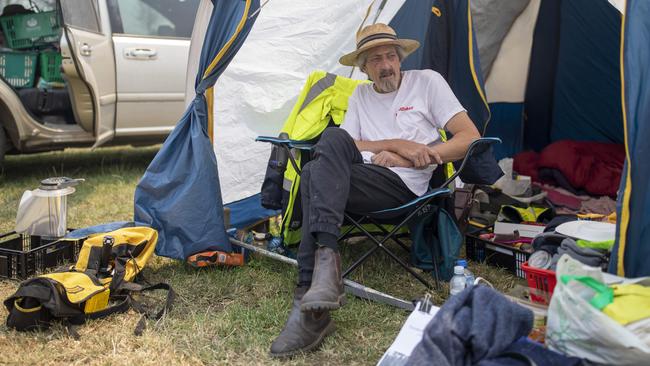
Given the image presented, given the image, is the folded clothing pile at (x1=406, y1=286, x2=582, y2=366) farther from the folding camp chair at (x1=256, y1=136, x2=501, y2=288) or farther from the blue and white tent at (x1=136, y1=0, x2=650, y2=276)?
the folding camp chair at (x1=256, y1=136, x2=501, y2=288)

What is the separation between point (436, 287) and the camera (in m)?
2.87

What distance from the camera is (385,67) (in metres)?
3.13

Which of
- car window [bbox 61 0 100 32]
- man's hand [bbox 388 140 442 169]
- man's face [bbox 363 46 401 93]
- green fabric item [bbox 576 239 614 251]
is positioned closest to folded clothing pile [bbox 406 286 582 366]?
green fabric item [bbox 576 239 614 251]

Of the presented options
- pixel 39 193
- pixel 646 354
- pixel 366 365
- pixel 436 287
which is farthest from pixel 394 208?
pixel 39 193

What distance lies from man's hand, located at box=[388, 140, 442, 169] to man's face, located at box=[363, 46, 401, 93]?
40 cm

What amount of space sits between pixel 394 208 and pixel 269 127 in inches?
50.5

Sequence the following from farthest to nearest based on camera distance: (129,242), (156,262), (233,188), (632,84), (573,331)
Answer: (233,188), (156,262), (129,242), (632,84), (573,331)

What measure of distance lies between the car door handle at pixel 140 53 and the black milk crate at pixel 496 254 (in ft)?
10.0

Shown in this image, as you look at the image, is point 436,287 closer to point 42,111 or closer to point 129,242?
point 129,242

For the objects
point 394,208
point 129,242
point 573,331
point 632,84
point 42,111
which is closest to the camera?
point 573,331

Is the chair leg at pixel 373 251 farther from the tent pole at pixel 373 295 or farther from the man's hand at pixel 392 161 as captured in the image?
the man's hand at pixel 392 161

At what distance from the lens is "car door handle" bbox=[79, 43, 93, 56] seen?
182 inches

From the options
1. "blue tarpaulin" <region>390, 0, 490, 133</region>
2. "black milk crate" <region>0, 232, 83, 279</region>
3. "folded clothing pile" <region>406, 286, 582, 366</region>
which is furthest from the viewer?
"blue tarpaulin" <region>390, 0, 490, 133</region>

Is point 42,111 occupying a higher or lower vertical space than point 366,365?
higher
